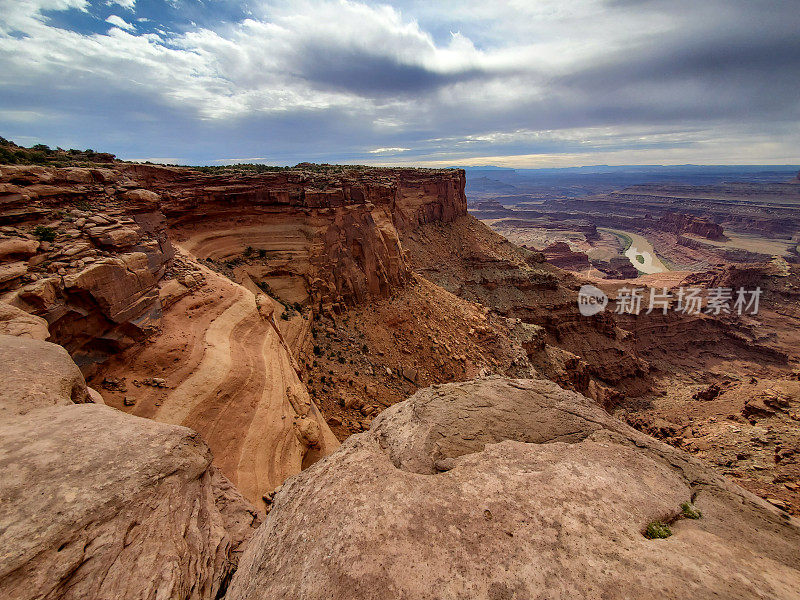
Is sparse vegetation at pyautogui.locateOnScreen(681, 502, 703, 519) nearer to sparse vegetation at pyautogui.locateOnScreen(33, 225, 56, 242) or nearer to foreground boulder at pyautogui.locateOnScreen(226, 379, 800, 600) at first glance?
foreground boulder at pyautogui.locateOnScreen(226, 379, 800, 600)

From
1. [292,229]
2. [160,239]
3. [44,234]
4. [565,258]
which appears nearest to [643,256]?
[565,258]

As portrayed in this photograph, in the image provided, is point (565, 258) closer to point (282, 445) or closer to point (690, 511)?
point (690, 511)

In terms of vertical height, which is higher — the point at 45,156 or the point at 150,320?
the point at 45,156

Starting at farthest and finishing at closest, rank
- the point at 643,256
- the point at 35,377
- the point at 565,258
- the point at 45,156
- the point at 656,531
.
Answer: the point at 643,256 < the point at 565,258 < the point at 45,156 < the point at 35,377 < the point at 656,531

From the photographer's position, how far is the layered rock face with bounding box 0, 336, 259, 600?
4227mm

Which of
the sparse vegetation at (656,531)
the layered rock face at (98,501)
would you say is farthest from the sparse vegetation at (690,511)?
the layered rock face at (98,501)

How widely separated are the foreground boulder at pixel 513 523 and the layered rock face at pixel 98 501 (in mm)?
959

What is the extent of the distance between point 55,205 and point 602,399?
40.3m

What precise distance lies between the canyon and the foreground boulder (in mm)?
35

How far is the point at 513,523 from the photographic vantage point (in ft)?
18.2

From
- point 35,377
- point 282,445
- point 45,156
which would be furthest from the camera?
point 45,156

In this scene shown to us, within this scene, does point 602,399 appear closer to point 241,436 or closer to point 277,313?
point 277,313

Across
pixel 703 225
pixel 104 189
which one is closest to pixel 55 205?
pixel 104 189

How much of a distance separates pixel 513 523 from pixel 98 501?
21.1 ft
